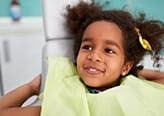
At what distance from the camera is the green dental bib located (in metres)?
0.86

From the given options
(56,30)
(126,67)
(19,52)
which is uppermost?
(56,30)

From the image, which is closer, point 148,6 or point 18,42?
point 148,6

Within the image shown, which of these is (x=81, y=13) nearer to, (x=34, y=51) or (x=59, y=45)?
(x=59, y=45)

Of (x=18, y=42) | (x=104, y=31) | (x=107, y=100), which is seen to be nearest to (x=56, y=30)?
(x=104, y=31)

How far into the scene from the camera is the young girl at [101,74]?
87cm

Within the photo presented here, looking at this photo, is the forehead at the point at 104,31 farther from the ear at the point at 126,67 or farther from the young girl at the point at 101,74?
the ear at the point at 126,67

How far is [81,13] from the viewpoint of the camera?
44.9 inches

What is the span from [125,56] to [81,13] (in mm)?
253

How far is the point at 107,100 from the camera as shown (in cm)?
87

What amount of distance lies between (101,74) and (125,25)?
0.22m

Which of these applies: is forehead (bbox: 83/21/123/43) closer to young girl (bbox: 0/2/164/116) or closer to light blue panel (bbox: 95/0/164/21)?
Answer: young girl (bbox: 0/2/164/116)

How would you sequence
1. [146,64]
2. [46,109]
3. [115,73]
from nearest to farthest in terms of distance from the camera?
[46,109], [115,73], [146,64]

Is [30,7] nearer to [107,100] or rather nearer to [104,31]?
A: [104,31]

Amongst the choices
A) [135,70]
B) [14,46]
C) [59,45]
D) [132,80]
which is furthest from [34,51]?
[132,80]
